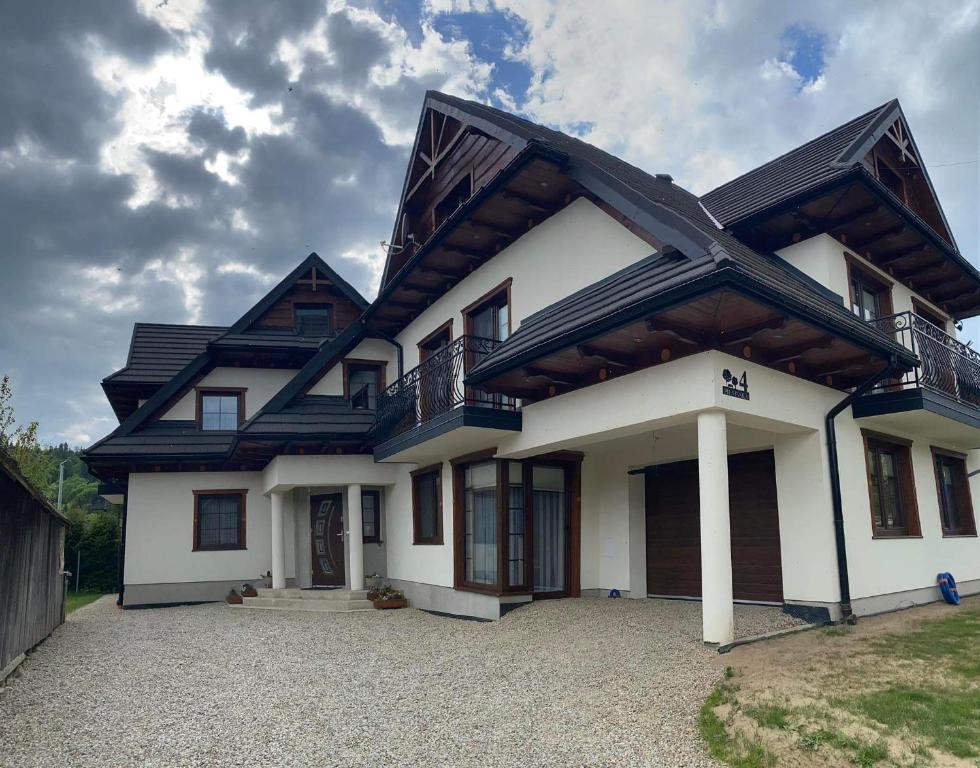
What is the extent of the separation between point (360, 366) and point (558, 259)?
7572 millimetres

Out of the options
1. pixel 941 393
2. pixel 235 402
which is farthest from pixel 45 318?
pixel 941 393

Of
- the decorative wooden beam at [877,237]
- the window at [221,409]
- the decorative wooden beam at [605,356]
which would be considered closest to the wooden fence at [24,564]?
the decorative wooden beam at [605,356]

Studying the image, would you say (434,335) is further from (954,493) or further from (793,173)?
(954,493)

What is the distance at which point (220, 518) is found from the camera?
17.9 metres

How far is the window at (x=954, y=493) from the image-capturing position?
12367 mm

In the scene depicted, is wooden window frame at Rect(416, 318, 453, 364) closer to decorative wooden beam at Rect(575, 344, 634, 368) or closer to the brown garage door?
the brown garage door

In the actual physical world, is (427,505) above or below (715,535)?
above

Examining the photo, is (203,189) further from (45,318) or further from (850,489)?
(850,489)

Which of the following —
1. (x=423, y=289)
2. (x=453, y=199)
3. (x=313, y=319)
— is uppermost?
(x=453, y=199)

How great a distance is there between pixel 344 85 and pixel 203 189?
7457 mm

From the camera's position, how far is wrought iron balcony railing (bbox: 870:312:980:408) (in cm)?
1015

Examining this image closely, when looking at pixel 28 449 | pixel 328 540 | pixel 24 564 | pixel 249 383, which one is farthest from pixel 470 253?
pixel 28 449

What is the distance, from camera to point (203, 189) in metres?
20.4

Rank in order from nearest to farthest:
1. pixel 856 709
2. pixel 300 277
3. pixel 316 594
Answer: pixel 856 709 → pixel 316 594 → pixel 300 277
